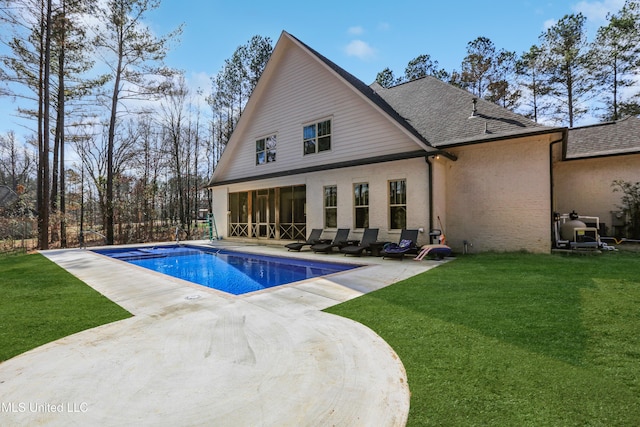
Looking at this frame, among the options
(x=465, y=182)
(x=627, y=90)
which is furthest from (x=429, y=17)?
(x=627, y=90)

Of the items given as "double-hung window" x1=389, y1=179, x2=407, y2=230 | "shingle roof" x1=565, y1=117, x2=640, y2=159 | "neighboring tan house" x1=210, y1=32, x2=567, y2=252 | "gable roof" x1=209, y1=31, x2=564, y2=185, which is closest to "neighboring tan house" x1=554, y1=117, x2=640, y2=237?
"shingle roof" x1=565, y1=117, x2=640, y2=159

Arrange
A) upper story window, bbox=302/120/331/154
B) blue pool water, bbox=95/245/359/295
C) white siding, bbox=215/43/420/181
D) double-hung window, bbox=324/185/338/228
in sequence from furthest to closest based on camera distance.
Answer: upper story window, bbox=302/120/331/154 < double-hung window, bbox=324/185/338/228 < white siding, bbox=215/43/420/181 < blue pool water, bbox=95/245/359/295

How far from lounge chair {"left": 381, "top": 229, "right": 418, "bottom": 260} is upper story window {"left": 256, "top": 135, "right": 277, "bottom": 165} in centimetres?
781

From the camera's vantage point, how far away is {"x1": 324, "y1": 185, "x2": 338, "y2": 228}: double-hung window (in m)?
12.3

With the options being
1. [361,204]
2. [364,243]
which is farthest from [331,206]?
[364,243]

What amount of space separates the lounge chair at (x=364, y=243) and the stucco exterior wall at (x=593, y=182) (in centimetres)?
857

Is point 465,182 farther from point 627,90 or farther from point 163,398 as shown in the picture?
point 627,90

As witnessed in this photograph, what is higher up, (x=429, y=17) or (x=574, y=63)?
(x=574, y=63)

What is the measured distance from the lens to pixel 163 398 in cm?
240

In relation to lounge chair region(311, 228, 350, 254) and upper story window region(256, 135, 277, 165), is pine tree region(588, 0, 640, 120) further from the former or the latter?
upper story window region(256, 135, 277, 165)

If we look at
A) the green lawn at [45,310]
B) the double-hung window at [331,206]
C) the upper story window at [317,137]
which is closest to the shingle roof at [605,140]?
the double-hung window at [331,206]

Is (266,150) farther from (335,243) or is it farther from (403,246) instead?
(403,246)

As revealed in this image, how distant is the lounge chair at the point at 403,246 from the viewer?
9.26 metres

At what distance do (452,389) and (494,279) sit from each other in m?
4.42
